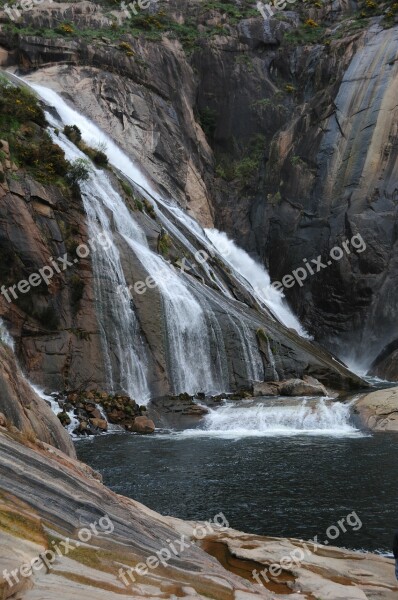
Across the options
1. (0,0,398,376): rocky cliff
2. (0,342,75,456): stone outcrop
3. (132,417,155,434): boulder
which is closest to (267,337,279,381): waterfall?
(132,417,155,434): boulder

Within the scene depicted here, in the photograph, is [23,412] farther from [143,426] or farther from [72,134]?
[72,134]

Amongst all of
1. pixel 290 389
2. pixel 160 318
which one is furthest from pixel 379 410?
pixel 160 318

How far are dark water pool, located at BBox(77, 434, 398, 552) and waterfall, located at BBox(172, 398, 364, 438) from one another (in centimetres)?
131

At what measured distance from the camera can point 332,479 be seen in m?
13.8

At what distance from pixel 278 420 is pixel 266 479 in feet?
24.5

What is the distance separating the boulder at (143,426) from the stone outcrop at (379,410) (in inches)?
299

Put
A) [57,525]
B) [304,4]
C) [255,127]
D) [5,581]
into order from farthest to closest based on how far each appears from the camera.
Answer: [304,4] → [255,127] → [57,525] → [5,581]

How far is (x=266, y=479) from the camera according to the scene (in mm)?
13898

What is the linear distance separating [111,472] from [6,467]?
8378 mm

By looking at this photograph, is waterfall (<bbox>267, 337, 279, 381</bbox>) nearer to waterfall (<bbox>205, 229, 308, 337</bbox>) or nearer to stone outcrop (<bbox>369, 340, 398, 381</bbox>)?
stone outcrop (<bbox>369, 340, 398, 381</bbox>)

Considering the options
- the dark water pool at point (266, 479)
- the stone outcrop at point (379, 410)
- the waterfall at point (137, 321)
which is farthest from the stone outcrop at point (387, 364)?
the dark water pool at point (266, 479)

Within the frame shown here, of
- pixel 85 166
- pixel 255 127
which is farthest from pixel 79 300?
pixel 255 127

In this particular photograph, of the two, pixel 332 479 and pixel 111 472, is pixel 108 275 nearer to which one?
pixel 111 472

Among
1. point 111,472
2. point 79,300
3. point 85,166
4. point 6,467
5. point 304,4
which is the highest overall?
point 304,4
